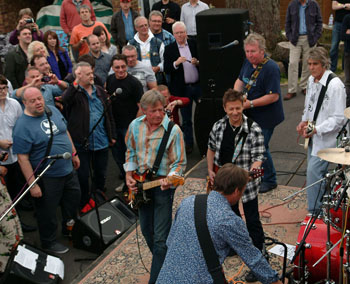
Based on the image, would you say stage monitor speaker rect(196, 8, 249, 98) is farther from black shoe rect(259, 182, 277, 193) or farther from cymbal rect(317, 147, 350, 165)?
cymbal rect(317, 147, 350, 165)

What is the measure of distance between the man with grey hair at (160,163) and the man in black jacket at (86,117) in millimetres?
1461

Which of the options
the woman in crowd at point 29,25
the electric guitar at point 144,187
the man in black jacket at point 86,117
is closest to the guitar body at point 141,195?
the electric guitar at point 144,187

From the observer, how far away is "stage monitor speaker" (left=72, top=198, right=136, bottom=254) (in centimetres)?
530

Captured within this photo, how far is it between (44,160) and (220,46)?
307 centimetres

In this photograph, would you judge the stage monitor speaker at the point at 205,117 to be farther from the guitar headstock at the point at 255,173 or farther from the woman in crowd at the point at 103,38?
the guitar headstock at the point at 255,173

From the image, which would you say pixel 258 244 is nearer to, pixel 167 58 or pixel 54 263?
pixel 54 263

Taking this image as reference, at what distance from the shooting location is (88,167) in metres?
5.93

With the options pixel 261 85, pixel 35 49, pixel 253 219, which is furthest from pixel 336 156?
pixel 35 49

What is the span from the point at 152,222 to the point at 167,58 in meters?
3.52

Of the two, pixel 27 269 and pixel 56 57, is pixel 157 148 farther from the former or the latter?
pixel 56 57

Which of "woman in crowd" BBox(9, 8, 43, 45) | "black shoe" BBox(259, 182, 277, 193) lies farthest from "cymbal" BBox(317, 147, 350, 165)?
"woman in crowd" BBox(9, 8, 43, 45)

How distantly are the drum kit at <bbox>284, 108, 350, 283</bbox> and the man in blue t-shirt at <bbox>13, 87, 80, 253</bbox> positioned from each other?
2570mm

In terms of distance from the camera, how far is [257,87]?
5.42 m

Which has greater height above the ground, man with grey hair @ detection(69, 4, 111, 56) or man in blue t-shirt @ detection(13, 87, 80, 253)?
man with grey hair @ detection(69, 4, 111, 56)
